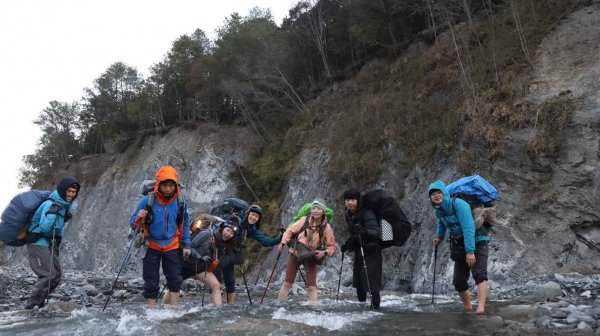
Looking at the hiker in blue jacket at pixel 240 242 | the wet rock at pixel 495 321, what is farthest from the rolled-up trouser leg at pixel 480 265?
the hiker in blue jacket at pixel 240 242

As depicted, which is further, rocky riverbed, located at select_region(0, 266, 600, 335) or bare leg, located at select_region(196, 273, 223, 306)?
bare leg, located at select_region(196, 273, 223, 306)

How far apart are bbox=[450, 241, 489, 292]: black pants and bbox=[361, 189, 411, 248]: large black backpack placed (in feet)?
2.67

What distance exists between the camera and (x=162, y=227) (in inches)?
254

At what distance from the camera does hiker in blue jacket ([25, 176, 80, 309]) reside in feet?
24.2

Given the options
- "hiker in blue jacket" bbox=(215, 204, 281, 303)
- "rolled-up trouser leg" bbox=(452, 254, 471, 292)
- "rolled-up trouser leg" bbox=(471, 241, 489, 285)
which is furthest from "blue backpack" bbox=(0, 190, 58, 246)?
"rolled-up trouser leg" bbox=(471, 241, 489, 285)

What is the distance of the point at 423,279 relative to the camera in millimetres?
12211

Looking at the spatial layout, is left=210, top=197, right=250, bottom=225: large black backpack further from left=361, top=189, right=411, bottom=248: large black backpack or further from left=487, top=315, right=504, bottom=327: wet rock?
left=487, top=315, right=504, bottom=327: wet rock

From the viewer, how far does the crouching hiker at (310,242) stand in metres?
7.72

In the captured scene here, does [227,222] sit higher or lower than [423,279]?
higher

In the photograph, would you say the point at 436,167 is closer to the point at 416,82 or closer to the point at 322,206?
the point at 416,82

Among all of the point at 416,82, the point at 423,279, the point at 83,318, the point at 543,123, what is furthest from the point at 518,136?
the point at 83,318

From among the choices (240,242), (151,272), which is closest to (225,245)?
(240,242)

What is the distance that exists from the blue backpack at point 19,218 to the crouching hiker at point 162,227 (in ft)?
7.27

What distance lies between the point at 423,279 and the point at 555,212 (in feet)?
12.6
